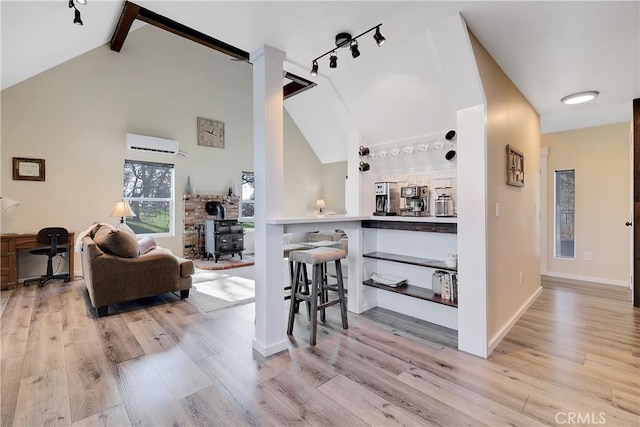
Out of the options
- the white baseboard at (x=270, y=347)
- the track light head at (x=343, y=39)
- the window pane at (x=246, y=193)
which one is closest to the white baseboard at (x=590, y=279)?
the white baseboard at (x=270, y=347)

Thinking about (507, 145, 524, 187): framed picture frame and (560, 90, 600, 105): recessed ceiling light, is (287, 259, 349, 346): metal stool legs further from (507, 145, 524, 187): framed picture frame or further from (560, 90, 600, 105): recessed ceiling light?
(560, 90, 600, 105): recessed ceiling light

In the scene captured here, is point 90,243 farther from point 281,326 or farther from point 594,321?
point 594,321

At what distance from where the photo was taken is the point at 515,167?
2.79 metres

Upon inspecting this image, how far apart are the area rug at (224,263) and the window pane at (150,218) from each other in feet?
3.12

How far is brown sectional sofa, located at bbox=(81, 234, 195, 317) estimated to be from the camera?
3.04 m

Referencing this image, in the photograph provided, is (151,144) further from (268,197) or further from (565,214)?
(565,214)

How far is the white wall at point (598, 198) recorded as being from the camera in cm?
421

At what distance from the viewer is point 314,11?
193 centimetres

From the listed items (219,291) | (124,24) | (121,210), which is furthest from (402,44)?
(121,210)

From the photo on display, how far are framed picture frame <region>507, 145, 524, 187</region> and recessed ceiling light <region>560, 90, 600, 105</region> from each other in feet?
3.17

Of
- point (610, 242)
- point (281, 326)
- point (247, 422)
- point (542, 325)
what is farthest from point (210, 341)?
point (610, 242)

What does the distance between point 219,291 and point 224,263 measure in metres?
1.97

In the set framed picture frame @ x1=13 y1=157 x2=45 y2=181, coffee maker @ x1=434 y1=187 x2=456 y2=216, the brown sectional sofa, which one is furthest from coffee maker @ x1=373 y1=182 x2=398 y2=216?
framed picture frame @ x1=13 y1=157 x2=45 y2=181

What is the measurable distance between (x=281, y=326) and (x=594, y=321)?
10.0ft
